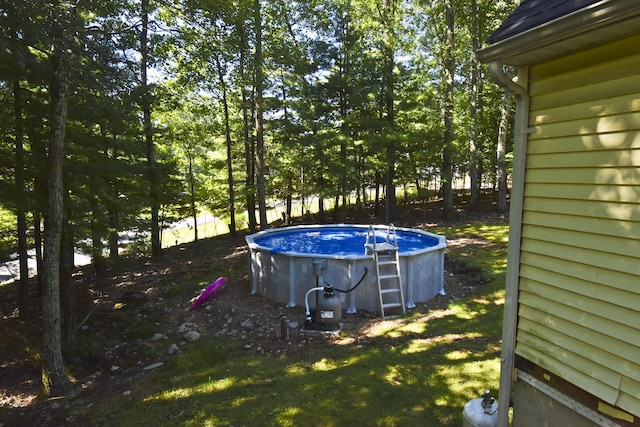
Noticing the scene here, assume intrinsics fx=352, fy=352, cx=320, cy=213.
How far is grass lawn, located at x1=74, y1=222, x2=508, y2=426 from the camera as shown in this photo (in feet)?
13.0

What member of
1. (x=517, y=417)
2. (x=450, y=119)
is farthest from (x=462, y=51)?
(x=517, y=417)

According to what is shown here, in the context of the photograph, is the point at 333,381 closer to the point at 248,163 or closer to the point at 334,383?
the point at 334,383

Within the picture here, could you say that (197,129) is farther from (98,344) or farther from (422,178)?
(98,344)

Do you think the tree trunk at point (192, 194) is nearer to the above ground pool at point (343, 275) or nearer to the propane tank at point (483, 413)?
the above ground pool at point (343, 275)

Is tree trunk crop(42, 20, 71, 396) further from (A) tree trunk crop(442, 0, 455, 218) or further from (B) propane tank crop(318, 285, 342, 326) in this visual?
(A) tree trunk crop(442, 0, 455, 218)

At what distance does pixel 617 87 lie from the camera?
2.22m

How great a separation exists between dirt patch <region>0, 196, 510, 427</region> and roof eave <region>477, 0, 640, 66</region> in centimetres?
487

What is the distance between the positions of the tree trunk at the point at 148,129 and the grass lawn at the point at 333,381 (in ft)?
15.1

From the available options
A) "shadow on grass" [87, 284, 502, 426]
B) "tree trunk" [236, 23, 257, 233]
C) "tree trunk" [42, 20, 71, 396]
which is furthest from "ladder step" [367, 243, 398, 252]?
"tree trunk" [236, 23, 257, 233]

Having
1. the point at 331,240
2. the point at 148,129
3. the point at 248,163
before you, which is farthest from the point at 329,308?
the point at 248,163

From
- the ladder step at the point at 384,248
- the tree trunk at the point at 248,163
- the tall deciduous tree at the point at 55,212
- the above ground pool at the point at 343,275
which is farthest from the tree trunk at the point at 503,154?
the tall deciduous tree at the point at 55,212

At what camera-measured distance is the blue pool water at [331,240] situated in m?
9.59

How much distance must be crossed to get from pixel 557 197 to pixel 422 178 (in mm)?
14255

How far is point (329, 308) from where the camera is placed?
641 centimetres
